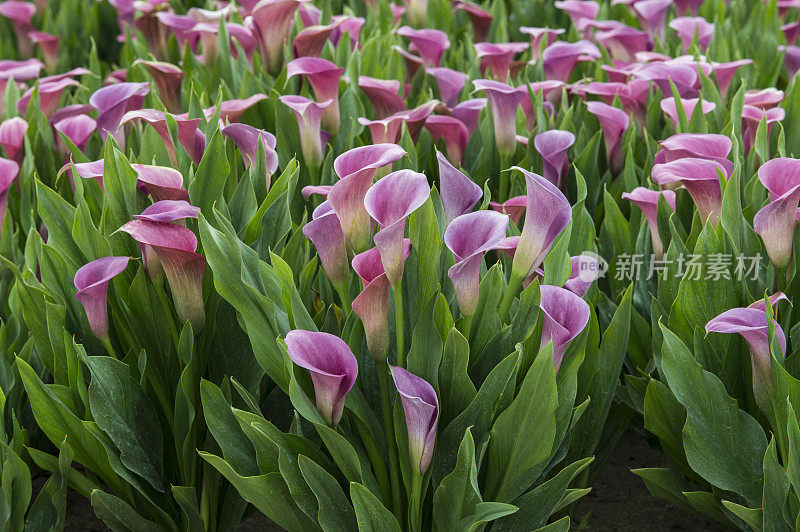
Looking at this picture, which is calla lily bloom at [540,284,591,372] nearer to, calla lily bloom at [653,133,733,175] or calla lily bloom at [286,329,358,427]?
calla lily bloom at [286,329,358,427]

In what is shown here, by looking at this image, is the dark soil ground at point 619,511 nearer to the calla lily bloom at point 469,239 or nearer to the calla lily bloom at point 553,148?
the calla lily bloom at point 553,148

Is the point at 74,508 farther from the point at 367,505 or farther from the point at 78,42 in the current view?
the point at 78,42

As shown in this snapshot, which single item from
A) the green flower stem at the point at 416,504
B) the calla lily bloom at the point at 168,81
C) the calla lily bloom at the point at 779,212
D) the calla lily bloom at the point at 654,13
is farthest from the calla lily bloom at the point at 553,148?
the calla lily bloom at the point at 654,13

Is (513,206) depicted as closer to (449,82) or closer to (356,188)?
(356,188)

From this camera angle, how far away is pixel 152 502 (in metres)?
1.34

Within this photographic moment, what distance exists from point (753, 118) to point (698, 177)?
0.43 meters

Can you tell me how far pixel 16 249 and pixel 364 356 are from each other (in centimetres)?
84

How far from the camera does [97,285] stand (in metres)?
1.22

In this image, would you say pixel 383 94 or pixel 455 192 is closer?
pixel 455 192

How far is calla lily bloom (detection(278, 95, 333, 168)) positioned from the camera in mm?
1697

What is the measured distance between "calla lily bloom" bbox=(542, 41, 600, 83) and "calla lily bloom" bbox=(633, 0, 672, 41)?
0.48m

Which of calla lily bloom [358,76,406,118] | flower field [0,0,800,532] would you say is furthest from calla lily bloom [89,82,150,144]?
calla lily bloom [358,76,406,118]

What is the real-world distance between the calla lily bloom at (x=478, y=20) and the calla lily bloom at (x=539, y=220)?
1.67 meters

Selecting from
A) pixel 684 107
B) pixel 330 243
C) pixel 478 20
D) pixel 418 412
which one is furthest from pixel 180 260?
pixel 478 20
